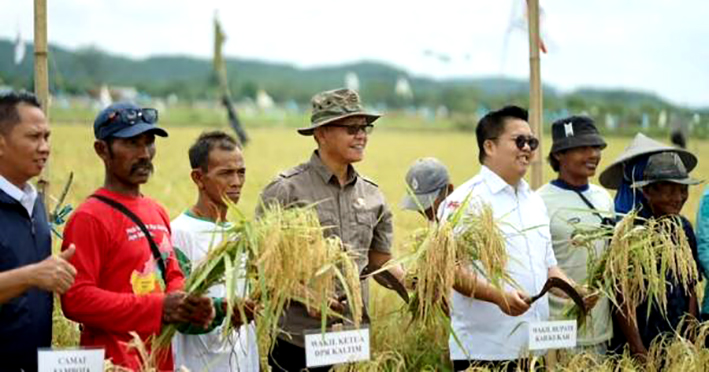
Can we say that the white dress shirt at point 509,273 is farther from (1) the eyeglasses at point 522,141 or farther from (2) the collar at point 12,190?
(2) the collar at point 12,190

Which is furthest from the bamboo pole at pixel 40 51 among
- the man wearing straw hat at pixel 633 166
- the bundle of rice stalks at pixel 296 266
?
the man wearing straw hat at pixel 633 166

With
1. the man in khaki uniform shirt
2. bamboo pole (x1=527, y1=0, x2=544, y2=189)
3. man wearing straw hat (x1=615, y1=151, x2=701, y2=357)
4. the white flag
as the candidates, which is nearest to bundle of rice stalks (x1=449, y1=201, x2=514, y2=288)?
the man in khaki uniform shirt

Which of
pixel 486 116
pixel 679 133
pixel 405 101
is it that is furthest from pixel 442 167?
pixel 405 101

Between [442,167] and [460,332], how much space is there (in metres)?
1.36

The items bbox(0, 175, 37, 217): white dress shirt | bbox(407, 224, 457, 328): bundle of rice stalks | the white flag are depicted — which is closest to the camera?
bbox(0, 175, 37, 217): white dress shirt

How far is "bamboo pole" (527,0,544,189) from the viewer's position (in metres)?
6.21

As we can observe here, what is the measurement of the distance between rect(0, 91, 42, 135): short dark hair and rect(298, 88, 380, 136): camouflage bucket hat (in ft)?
4.39

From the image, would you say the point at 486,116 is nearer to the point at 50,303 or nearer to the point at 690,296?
the point at 690,296

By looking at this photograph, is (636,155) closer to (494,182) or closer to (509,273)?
(494,182)

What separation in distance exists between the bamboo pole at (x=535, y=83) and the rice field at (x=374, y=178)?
2.95 feet

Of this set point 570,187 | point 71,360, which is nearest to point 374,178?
point 570,187

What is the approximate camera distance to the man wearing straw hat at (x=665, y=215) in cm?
515

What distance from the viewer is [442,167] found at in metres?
5.99

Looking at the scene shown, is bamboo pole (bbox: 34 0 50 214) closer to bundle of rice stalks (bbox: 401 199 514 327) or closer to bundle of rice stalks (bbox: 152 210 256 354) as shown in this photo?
bundle of rice stalks (bbox: 152 210 256 354)
